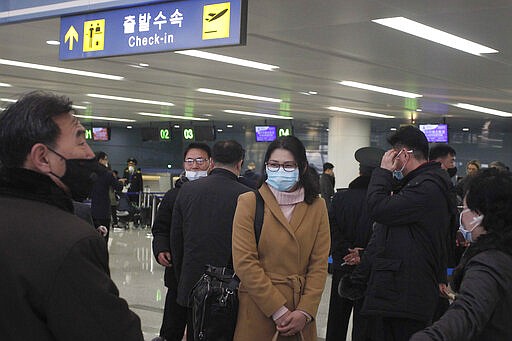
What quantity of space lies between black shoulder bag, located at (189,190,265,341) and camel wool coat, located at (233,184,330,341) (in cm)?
3

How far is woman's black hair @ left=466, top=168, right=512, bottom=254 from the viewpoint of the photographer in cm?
239

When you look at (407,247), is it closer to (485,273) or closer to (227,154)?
(227,154)

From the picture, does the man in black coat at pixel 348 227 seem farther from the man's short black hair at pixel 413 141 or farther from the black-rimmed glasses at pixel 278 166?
the black-rimmed glasses at pixel 278 166

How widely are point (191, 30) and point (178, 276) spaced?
219cm

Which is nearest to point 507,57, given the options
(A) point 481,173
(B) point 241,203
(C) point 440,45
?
(C) point 440,45

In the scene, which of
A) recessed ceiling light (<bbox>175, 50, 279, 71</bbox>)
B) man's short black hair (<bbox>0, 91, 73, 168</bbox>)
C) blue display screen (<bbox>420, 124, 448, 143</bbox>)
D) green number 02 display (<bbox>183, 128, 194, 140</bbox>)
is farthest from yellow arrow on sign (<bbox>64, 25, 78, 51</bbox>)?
green number 02 display (<bbox>183, 128, 194, 140</bbox>)

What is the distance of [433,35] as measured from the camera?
8031mm

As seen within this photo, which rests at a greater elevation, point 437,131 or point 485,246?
point 437,131

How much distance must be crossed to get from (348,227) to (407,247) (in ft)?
4.16

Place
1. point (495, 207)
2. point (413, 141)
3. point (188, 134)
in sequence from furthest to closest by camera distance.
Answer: point (188, 134), point (413, 141), point (495, 207)

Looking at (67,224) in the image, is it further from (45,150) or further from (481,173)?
(481,173)

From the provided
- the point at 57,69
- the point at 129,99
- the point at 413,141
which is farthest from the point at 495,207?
the point at 129,99

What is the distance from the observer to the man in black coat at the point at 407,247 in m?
3.96

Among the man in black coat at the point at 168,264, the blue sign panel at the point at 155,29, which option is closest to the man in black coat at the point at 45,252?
the man in black coat at the point at 168,264
